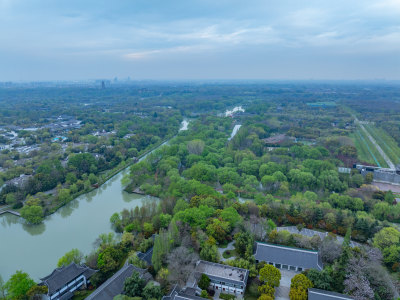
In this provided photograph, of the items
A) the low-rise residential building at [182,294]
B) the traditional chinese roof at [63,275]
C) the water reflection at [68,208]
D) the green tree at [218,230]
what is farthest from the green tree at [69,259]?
the water reflection at [68,208]

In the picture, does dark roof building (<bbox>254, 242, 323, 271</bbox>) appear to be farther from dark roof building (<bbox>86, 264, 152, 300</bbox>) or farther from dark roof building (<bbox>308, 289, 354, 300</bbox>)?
dark roof building (<bbox>86, 264, 152, 300</bbox>)

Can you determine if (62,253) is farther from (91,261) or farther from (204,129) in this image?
(204,129)

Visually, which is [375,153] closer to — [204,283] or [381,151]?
[381,151]

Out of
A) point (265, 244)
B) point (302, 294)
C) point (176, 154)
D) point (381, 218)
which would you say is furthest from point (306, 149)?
point (302, 294)

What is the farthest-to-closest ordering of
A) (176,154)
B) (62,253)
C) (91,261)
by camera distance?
(176,154) < (62,253) < (91,261)

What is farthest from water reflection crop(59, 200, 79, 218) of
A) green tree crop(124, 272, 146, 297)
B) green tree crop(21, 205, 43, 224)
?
green tree crop(124, 272, 146, 297)

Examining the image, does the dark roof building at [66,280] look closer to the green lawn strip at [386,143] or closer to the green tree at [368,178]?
the green tree at [368,178]
